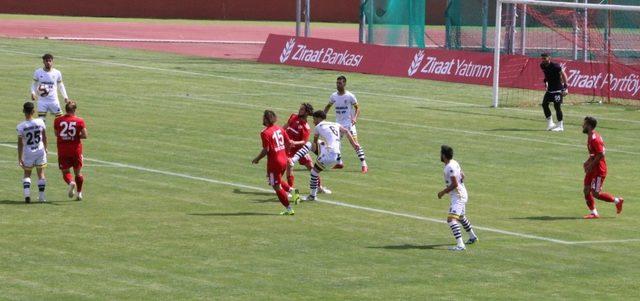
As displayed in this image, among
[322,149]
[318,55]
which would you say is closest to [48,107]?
[322,149]

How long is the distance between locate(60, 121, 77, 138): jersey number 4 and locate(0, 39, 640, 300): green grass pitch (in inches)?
49.6

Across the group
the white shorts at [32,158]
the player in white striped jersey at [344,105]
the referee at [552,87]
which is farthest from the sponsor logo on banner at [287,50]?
the white shorts at [32,158]

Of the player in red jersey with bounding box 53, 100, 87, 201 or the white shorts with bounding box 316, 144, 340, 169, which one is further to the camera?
the white shorts with bounding box 316, 144, 340, 169

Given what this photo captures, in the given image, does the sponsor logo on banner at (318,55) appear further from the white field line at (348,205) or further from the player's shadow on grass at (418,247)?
the player's shadow on grass at (418,247)

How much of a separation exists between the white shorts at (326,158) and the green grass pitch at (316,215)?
75cm

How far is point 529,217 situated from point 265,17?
71.6 m

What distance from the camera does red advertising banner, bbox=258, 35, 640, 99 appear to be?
158ft

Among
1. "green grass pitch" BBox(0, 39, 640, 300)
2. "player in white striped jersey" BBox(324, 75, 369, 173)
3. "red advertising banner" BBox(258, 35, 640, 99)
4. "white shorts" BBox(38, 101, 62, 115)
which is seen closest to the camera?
"green grass pitch" BBox(0, 39, 640, 300)

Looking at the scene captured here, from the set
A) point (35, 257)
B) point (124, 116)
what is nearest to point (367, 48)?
point (124, 116)

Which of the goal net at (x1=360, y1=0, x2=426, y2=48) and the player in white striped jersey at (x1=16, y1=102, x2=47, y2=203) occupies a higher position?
the goal net at (x1=360, y1=0, x2=426, y2=48)

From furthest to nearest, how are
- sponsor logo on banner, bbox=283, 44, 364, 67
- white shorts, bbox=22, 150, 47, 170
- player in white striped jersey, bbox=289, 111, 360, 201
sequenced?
sponsor logo on banner, bbox=283, 44, 364, 67 → player in white striped jersey, bbox=289, 111, 360, 201 → white shorts, bbox=22, 150, 47, 170

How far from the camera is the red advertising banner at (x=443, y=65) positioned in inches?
1901

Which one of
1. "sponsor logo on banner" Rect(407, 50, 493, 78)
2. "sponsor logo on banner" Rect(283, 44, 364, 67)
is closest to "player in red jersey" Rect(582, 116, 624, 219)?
"sponsor logo on banner" Rect(407, 50, 493, 78)

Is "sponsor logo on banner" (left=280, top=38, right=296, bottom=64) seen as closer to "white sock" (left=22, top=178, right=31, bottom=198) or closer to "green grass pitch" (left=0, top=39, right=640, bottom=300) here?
"green grass pitch" (left=0, top=39, right=640, bottom=300)
